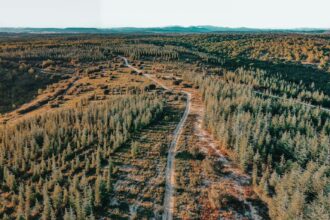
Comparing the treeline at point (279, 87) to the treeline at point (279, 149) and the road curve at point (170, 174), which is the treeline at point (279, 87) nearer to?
the treeline at point (279, 149)

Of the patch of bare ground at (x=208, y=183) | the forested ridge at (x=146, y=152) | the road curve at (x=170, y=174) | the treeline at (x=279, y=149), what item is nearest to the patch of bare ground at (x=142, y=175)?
the forested ridge at (x=146, y=152)

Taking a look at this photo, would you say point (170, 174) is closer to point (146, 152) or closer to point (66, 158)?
point (146, 152)

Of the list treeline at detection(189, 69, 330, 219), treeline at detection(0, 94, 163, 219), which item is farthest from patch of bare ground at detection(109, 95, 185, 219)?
treeline at detection(189, 69, 330, 219)

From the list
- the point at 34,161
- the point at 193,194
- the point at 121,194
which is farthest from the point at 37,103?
the point at 193,194

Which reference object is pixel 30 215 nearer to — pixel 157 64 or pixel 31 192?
pixel 31 192

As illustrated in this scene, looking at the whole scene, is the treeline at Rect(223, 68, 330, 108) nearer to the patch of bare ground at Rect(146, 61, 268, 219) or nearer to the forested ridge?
the forested ridge

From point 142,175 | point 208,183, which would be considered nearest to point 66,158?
point 142,175
